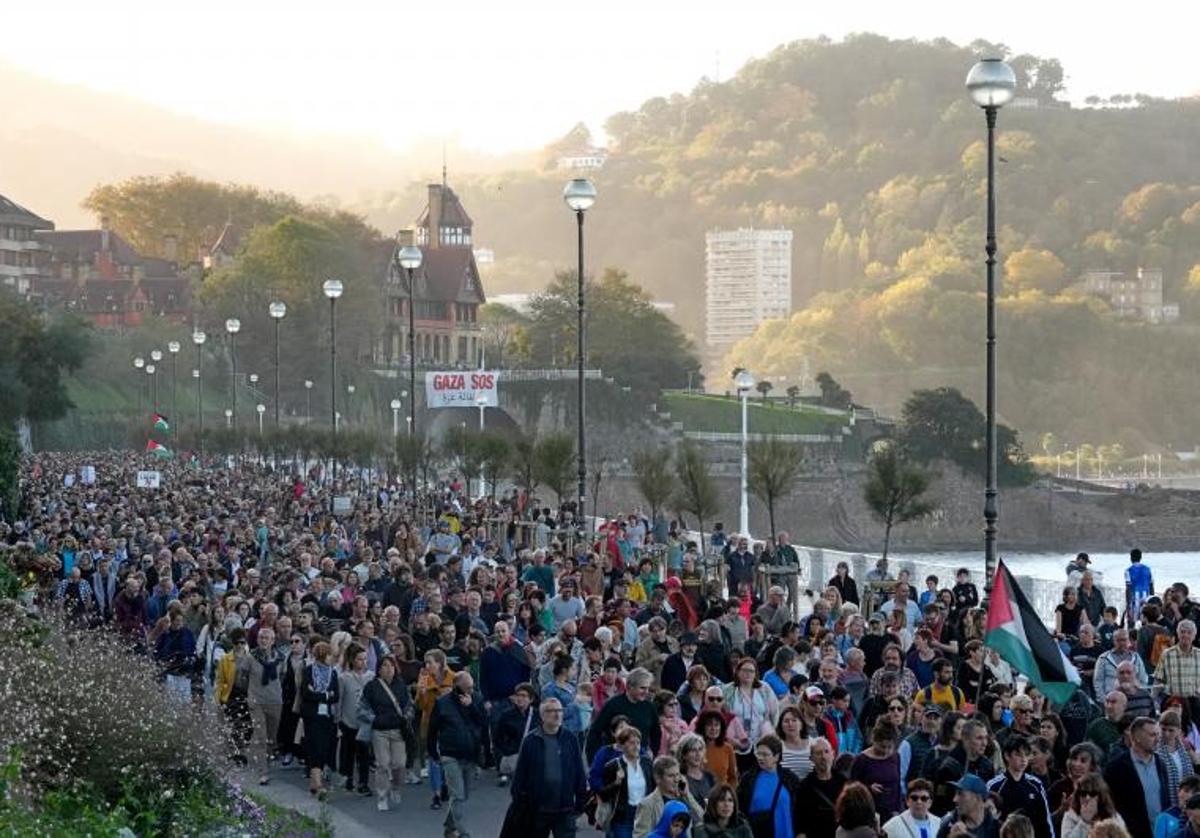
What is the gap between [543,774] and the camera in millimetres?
11289

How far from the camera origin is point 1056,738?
36.6ft

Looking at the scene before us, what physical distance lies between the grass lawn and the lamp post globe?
9547cm

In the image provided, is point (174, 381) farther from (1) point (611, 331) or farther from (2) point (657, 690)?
(2) point (657, 690)

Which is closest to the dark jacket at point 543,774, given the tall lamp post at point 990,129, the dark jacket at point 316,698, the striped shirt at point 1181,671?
the dark jacket at point 316,698

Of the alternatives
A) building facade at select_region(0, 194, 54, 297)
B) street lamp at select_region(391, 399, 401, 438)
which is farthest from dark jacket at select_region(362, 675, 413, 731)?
building facade at select_region(0, 194, 54, 297)

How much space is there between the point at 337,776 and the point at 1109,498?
100 m

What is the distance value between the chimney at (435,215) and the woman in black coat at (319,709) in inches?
5493

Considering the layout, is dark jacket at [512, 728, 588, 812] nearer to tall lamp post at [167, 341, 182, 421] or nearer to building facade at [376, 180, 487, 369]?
tall lamp post at [167, 341, 182, 421]

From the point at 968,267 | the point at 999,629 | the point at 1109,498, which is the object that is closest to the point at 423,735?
the point at 999,629

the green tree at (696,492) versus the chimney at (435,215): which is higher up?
the chimney at (435,215)

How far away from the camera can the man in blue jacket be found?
37.0 ft

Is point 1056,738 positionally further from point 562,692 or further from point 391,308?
point 391,308

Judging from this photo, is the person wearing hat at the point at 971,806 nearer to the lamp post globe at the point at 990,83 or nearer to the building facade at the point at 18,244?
the lamp post globe at the point at 990,83

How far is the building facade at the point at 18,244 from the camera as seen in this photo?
118 m
